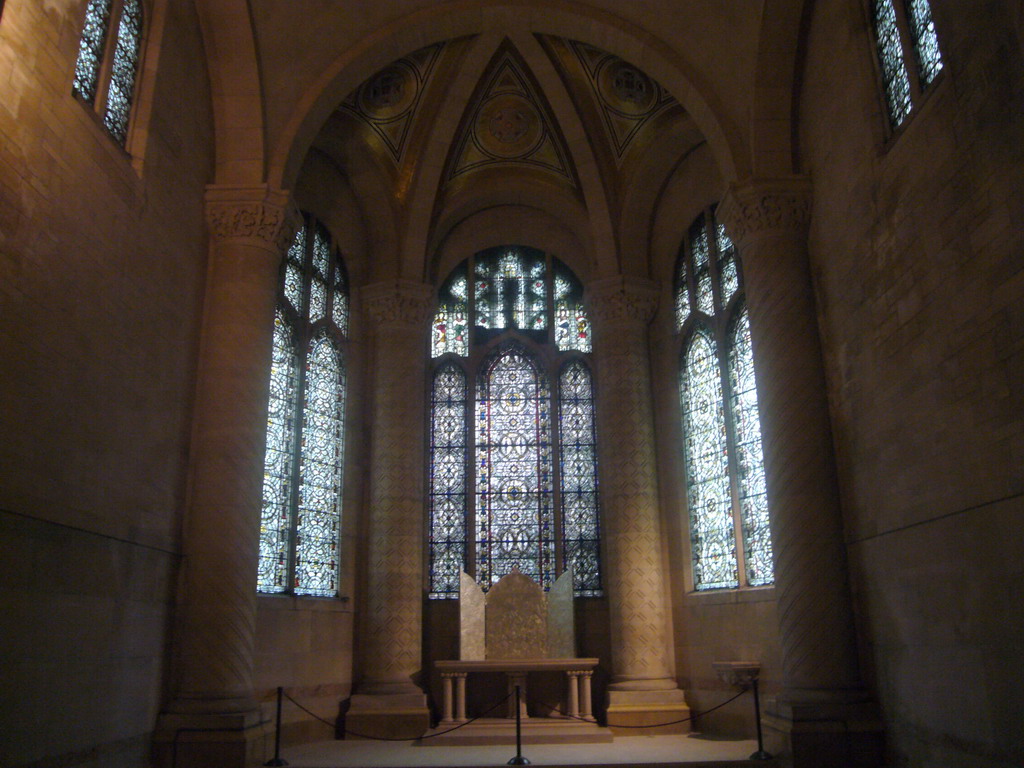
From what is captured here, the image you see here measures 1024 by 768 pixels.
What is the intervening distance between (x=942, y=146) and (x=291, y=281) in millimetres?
9967

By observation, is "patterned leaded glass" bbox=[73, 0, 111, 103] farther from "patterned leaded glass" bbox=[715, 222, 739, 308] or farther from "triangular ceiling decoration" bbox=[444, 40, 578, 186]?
"patterned leaded glass" bbox=[715, 222, 739, 308]

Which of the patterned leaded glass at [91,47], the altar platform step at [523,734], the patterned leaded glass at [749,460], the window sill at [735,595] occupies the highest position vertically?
the patterned leaded glass at [91,47]

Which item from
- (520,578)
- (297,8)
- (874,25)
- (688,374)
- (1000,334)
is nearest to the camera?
(1000,334)

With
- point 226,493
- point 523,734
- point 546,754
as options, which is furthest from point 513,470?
point 226,493

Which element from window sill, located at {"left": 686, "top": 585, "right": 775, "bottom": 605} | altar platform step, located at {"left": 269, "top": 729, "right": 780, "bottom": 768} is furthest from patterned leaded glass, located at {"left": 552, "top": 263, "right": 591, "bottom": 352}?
altar platform step, located at {"left": 269, "top": 729, "right": 780, "bottom": 768}

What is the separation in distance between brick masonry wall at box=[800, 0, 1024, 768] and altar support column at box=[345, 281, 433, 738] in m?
6.84

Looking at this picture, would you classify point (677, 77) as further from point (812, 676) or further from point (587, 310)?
point (812, 676)

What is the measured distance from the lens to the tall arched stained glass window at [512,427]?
1597 cm

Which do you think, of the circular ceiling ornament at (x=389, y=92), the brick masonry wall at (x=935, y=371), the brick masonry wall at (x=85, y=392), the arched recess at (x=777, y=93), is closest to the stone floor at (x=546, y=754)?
the brick masonry wall at (x=935, y=371)

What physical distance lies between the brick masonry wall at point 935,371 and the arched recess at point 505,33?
177 centimetres

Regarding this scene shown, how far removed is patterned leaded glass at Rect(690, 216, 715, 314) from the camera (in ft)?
50.1

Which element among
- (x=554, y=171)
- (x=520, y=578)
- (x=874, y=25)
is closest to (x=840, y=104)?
(x=874, y=25)

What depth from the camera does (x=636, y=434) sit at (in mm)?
15000

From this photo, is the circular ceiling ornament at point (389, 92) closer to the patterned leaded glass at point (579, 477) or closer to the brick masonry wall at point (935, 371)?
the patterned leaded glass at point (579, 477)
